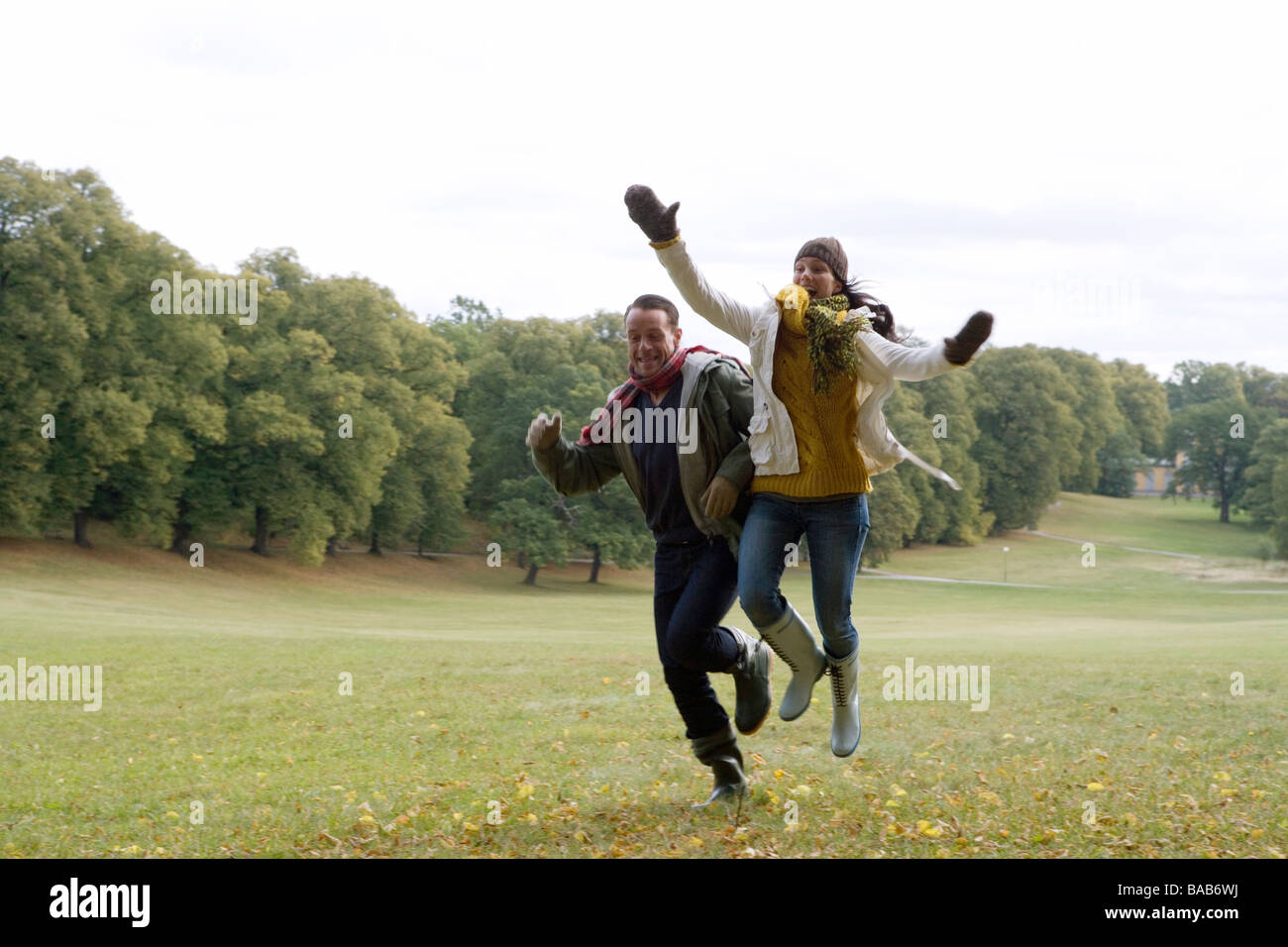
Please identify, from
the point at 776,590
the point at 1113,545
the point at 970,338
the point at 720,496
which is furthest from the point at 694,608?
the point at 1113,545

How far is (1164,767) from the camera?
9.70m

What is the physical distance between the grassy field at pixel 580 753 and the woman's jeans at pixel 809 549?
1.32 meters

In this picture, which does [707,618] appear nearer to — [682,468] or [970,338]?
[682,468]

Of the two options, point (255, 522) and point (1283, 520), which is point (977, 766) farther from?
point (1283, 520)

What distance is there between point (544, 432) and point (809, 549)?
5.33 ft

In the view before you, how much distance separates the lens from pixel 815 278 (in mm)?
6480

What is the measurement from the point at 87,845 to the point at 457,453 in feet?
150

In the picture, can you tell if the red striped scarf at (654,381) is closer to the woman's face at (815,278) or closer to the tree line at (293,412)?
the woman's face at (815,278)

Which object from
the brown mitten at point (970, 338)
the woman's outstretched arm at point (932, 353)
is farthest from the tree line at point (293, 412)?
the brown mitten at point (970, 338)

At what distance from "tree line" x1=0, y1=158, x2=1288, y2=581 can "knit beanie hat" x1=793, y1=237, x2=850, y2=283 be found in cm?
3863

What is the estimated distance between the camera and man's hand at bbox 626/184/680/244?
6.09 meters

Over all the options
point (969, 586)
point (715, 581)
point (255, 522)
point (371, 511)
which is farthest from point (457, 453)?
point (715, 581)

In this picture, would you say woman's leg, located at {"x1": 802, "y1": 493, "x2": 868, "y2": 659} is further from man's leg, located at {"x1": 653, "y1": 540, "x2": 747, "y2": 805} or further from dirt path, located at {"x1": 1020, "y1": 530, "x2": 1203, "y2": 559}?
dirt path, located at {"x1": 1020, "y1": 530, "x2": 1203, "y2": 559}

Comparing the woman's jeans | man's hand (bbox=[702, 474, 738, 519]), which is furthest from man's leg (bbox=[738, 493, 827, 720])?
man's hand (bbox=[702, 474, 738, 519])
